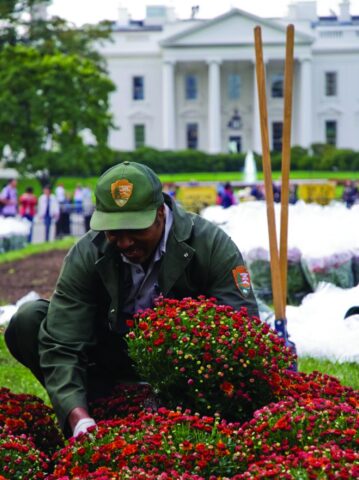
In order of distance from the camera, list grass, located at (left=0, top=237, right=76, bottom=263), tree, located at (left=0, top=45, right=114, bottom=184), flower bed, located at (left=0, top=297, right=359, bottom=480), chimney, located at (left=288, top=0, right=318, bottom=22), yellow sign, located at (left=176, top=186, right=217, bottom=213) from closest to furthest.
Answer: flower bed, located at (left=0, top=297, right=359, bottom=480)
grass, located at (left=0, top=237, right=76, bottom=263)
yellow sign, located at (left=176, top=186, right=217, bottom=213)
tree, located at (left=0, top=45, right=114, bottom=184)
chimney, located at (left=288, top=0, right=318, bottom=22)

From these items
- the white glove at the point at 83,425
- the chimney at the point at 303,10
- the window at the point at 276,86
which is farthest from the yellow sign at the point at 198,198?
the chimney at the point at 303,10

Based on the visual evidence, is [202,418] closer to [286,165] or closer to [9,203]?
[286,165]

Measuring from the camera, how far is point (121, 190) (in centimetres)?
371

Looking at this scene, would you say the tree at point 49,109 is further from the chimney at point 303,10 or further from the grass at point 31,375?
the chimney at point 303,10

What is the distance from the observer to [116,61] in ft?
265

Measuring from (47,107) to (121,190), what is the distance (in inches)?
1244

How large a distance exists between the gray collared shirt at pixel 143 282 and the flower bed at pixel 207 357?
1.20 feet

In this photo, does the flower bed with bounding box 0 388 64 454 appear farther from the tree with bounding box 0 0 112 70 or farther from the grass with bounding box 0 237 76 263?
the tree with bounding box 0 0 112 70

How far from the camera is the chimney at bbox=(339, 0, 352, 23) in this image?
91.5 m

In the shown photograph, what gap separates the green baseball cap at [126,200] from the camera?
3.66m

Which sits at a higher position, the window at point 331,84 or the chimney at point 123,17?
the chimney at point 123,17

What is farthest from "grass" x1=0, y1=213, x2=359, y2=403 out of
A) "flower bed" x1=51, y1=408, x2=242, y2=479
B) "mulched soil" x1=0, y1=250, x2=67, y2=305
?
"mulched soil" x1=0, y1=250, x2=67, y2=305

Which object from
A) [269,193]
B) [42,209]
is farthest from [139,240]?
[42,209]

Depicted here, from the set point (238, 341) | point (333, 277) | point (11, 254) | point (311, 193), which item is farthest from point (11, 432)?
point (311, 193)
